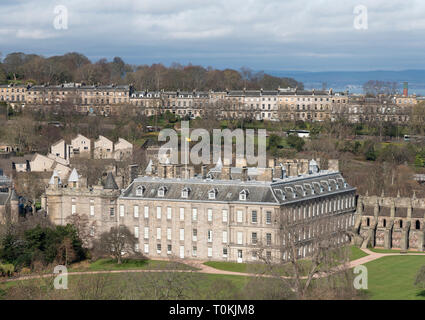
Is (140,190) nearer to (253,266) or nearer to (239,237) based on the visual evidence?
(239,237)

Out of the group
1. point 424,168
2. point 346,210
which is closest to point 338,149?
point 424,168

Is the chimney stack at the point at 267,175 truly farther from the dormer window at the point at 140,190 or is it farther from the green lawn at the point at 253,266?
the dormer window at the point at 140,190

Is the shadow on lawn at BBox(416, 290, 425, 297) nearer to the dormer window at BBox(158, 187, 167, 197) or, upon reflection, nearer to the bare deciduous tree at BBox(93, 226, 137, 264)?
the dormer window at BBox(158, 187, 167, 197)

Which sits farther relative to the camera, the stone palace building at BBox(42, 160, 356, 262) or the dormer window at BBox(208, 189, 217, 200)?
the dormer window at BBox(208, 189, 217, 200)

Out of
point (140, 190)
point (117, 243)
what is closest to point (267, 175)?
point (140, 190)

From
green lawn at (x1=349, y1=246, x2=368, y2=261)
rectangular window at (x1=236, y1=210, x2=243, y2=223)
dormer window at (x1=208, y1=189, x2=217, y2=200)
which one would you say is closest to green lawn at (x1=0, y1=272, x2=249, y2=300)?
rectangular window at (x1=236, y1=210, x2=243, y2=223)

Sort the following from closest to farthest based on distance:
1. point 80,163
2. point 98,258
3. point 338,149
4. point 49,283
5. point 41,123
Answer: point 49,283, point 98,258, point 80,163, point 338,149, point 41,123

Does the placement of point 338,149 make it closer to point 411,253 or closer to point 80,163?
point 80,163
